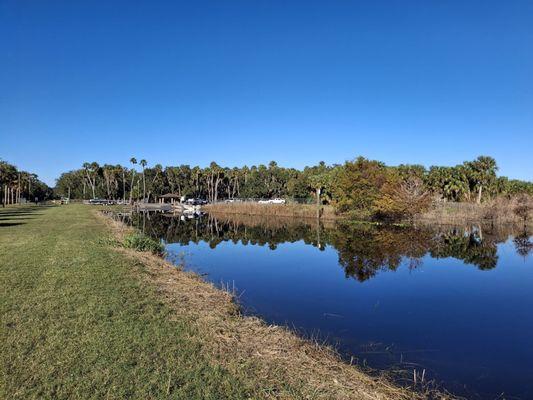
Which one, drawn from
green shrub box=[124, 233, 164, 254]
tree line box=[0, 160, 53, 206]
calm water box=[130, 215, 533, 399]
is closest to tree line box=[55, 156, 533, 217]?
tree line box=[0, 160, 53, 206]

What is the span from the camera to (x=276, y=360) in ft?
20.3

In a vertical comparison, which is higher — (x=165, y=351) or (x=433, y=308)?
(x=165, y=351)

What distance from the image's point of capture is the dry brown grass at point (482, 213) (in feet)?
145

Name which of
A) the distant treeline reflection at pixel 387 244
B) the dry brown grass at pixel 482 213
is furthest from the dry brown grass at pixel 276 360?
the dry brown grass at pixel 482 213

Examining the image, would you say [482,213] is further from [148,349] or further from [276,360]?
[148,349]

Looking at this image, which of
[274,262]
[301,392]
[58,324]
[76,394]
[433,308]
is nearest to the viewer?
[76,394]

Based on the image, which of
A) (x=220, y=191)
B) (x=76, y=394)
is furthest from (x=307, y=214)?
(x=220, y=191)

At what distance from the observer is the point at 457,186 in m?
68.4

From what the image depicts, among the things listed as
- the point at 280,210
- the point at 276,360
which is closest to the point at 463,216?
the point at 280,210

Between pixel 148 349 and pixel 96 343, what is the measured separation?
0.86 meters

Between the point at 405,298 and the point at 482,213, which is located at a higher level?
the point at 482,213

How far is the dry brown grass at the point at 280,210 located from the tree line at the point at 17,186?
37.6 m

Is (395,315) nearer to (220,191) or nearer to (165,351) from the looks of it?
(165,351)

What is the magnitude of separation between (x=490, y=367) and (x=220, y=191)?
348 ft
